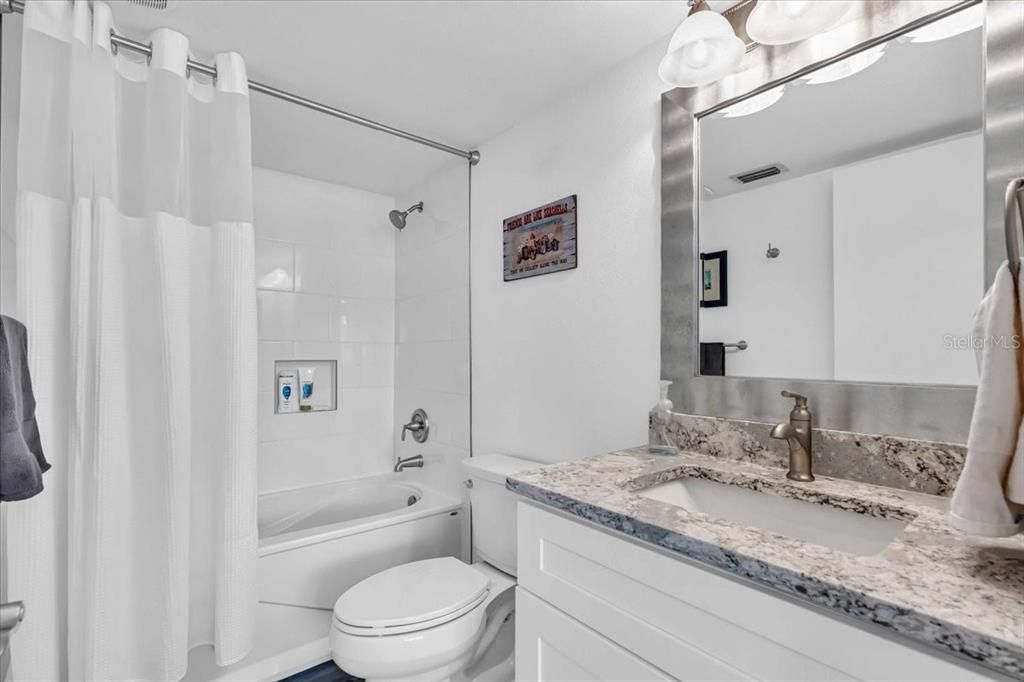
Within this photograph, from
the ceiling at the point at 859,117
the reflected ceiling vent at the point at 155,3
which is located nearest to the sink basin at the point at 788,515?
the ceiling at the point at 859,117

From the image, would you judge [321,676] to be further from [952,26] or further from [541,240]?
[952,26]

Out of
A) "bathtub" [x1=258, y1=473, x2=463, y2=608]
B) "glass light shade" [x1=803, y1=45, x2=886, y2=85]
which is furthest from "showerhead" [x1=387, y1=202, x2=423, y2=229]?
"glass light shade" [x1=803, y1=45, x2=886, y2=85]

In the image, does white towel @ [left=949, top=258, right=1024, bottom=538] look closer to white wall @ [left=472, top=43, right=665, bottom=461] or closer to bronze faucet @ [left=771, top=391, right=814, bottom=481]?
bronze faucet @ [left=771, top=391, right=814, bottom=481]

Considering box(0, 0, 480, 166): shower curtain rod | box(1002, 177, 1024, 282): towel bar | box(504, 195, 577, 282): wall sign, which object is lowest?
box(1002, 177, 1024, 282): towel bar

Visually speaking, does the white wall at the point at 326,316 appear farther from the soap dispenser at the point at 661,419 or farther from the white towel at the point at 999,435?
the white towel at the point at 999,435

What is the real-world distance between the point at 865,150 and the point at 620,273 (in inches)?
27.2

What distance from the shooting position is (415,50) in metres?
1.50

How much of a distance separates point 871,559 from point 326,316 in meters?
2.55

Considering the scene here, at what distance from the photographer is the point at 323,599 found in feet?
5.96

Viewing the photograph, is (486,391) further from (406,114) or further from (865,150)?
(865,150)

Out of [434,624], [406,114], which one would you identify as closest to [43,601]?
[434,624]

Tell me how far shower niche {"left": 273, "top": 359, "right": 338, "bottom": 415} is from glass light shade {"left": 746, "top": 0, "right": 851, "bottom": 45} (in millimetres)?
2398

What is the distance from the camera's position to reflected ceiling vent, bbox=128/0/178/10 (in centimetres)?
126

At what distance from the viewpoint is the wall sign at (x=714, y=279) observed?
129 centimetres
